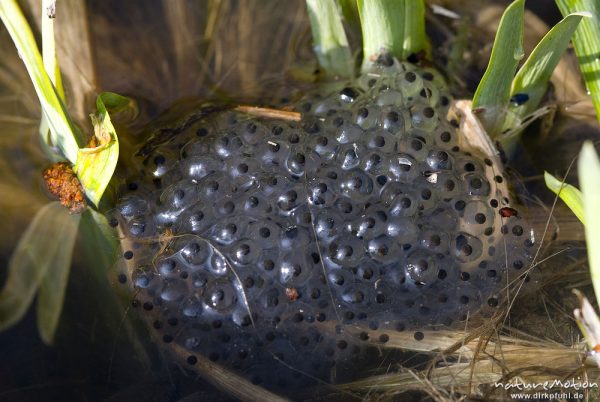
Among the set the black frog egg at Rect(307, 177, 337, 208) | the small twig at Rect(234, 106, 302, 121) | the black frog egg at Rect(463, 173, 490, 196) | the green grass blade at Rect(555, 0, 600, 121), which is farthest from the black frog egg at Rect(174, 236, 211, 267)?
the green grass blade at Rect(555, 0, 600, 121)

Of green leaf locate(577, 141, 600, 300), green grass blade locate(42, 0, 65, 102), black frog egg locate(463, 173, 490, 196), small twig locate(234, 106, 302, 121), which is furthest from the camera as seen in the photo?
small twig locate(234, 106, 302, 121)

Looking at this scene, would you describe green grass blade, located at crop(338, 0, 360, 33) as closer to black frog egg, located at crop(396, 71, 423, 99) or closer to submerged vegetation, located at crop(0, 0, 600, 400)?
submerged vegetation, located at crop(0, 0, 600, 400)

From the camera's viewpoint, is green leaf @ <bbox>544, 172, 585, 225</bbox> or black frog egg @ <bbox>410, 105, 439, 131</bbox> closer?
green leaf @ <bbox>544, 172, 585, 225</bbox>

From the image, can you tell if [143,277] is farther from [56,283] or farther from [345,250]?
[345,250]

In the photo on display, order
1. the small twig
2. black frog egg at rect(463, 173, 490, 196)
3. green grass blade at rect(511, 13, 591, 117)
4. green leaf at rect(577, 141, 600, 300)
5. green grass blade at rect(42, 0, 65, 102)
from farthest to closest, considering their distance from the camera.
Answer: the small twig, black frog egg at rect(463, 173, 490, 196), green grass blade at rect(511, 13, 591, 117), green grass blade at rect(42, 0, 65, 102), green leaf at rect(577, 141, 600, 300)

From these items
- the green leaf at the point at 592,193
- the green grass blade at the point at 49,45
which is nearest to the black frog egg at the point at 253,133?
the green grass blade at the point at 49,45

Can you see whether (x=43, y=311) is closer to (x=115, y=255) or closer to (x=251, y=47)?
(x=115, y=255)

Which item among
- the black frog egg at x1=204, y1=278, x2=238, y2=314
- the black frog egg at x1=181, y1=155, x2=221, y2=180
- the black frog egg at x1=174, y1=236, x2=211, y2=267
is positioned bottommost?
the black frog egg at x1=204, y1=278, x2=238, y2=314

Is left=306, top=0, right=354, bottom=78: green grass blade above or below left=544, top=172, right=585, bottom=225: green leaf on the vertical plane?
above
